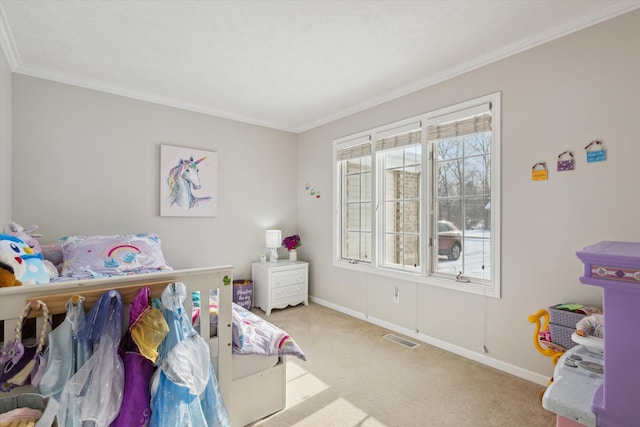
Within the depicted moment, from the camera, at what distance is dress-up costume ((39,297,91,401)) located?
117 cm

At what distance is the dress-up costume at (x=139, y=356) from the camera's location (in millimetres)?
1269

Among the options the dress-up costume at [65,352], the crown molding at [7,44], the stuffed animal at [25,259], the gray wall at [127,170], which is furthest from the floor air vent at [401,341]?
the crown molding at [7,44]

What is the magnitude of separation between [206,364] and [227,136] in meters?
3.10

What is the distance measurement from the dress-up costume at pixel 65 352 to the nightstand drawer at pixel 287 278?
270cm

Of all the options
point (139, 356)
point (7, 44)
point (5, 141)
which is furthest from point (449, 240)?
point (7, 44)

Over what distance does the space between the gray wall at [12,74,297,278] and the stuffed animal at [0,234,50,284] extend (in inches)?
47.6

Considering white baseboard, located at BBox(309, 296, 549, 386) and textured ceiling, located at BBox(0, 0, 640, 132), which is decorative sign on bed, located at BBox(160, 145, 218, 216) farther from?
white baseboard, located at BBox(309, 296, 549, 386)

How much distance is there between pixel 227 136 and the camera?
157 inches

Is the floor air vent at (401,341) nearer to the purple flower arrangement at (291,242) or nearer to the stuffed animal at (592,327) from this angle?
the stuffed animal at (592,327)

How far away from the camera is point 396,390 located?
2213 mm

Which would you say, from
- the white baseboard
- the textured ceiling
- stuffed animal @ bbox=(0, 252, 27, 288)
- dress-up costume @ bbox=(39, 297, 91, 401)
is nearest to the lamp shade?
the white baseboard

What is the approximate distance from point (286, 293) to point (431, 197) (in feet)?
7.03

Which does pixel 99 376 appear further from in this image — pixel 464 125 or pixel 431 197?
pixel 464 125

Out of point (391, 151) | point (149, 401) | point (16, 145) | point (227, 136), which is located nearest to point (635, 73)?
point (391, 151)
